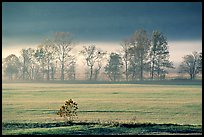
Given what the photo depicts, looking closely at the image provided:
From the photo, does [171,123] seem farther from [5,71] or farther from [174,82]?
[5,71]

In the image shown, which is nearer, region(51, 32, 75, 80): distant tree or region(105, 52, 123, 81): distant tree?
region(51, 32, 75, 80): distant tree

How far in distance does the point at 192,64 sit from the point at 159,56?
0.55 m

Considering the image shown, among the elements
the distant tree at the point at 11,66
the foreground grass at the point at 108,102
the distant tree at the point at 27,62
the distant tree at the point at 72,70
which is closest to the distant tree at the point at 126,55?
the foreground grass at the point at 108,102

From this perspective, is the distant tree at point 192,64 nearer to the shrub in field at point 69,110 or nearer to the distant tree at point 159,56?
the distant tree at point 159,56

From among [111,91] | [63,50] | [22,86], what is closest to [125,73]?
[111,91]

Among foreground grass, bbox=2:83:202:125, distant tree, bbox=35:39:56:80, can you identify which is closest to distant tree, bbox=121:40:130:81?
foreground grass, bbox=2:83:202:125

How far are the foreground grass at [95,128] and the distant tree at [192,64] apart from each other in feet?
2.94

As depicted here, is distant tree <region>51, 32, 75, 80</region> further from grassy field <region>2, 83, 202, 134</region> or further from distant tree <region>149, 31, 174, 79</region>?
distant tree <region>149, 31, 174, 79</region>

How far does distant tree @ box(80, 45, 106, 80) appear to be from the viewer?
28.6 ft

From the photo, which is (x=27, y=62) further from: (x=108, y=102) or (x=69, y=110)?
(x=108, y=102)

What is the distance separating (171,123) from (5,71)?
278cm

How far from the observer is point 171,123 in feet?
27.8

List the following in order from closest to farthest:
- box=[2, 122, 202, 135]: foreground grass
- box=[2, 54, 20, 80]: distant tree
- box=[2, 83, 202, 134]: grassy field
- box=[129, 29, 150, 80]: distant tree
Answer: box=[2, 122, 202, 135]: foreground grass < box=[2, 83, 202, 134]: grassy field < box=[2, 54, 20, 80]: distant tree < box=[129, 29, 150, 80]: distant tree

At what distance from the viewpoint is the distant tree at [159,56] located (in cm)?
865
